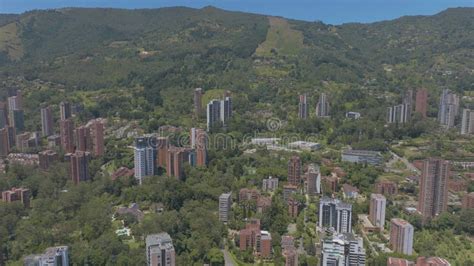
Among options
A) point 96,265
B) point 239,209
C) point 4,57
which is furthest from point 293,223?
point 4,57

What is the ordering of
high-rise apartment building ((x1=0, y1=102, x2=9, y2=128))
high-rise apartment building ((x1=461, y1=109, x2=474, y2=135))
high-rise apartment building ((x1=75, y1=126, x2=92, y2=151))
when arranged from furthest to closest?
high-rise apartment building ((x1=461, y1=109, x2=474, y2=135))
high-rise apartment building ((x1=0, y1=102, x2=9, y2=128))
high-rise apartment building ((x1=75, y1=126, x2=92, y2=151))

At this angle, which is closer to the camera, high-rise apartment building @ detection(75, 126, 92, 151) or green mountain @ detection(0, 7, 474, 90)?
high-rise apartment building @ detection(75, 126, 92, 151)

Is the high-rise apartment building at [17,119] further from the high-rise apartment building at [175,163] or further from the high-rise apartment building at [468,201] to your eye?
the high-rise apartment building at [468,201]

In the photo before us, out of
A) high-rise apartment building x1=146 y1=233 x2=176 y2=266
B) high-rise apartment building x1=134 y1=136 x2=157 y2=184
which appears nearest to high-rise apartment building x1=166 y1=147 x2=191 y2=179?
high-rise apartment building x1=134 y1=136 x2=157 y2=184

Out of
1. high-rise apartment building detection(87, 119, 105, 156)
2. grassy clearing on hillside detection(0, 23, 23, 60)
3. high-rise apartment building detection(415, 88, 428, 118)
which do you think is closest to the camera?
high-rise apartment building detection(87, 119, 105, 156)

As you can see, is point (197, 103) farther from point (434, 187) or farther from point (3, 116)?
point (434, 187)

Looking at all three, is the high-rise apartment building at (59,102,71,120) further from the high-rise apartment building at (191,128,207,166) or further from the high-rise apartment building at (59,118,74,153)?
the high-rise apartment building at (191,128,207,166)

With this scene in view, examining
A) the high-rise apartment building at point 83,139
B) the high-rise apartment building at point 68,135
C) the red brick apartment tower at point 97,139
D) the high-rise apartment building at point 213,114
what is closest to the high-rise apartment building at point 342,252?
the red brick apartment tower at point 97,139
